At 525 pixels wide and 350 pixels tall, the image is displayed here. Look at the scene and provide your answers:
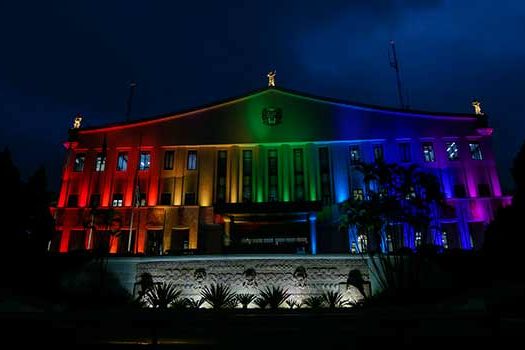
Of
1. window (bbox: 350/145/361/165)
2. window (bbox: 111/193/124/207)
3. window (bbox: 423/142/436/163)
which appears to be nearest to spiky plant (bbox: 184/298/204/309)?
window (bbox: 111/193/124/207)

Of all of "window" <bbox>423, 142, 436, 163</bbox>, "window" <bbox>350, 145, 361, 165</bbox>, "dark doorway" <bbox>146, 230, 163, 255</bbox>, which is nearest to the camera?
"dark doorway" <bbox>146, 230, 163, 255</bbox>

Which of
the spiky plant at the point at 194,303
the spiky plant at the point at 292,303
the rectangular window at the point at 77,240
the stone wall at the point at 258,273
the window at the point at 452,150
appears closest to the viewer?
the spiky plant at the point at 194,303

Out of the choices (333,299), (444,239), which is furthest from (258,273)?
(444,239)

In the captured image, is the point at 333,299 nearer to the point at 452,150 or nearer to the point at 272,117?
the point at 272,117

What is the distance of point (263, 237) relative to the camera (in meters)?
34.7

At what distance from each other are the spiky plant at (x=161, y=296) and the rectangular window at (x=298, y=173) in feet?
51.5

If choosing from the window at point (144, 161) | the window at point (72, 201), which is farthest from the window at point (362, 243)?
the window at point (72, 201)

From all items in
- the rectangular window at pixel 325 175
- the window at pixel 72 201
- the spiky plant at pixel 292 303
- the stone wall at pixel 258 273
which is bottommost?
the spiky plant at pixel 292 303

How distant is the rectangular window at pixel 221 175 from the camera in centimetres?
3541

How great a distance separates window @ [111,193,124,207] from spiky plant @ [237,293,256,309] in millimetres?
18490

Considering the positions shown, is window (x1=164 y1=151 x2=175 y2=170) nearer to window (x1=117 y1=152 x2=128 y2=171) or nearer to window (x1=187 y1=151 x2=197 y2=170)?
window (x1=187 y1=151 x2=197 y2=170)

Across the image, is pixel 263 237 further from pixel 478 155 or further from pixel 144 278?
pixel 478 155

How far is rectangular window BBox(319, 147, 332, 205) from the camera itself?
34734mm

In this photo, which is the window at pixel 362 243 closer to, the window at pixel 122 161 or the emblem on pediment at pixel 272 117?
the emblem on pediment at pixel 272 117
